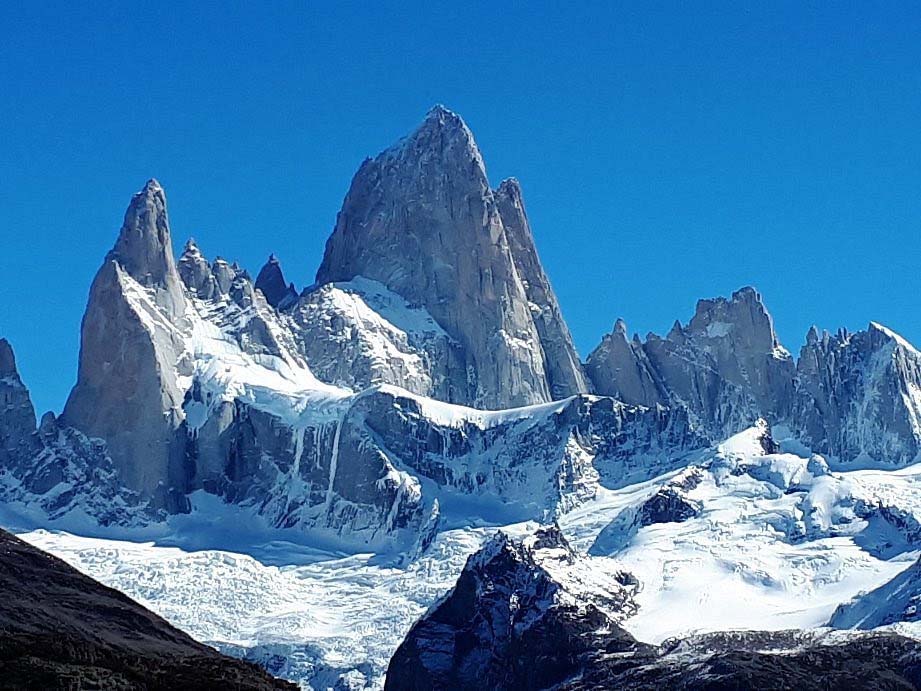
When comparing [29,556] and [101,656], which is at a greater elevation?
[29,556]

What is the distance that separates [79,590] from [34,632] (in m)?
20.9

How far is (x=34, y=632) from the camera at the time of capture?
143000 millimetres

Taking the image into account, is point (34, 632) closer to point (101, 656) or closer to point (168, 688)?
point (101, 656)

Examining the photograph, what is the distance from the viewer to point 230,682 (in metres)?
136

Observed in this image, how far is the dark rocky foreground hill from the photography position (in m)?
129

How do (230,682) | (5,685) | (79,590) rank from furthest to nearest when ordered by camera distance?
(79,590)
(230,682)
(5,685)

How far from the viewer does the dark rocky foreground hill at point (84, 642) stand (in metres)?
129

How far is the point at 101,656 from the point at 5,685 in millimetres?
15709

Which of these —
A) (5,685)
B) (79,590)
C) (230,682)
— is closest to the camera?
(5,685)

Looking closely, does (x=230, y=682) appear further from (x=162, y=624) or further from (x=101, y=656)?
(x=162, y=624)

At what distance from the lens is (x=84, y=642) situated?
143375mm

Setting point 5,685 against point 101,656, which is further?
point 101,656

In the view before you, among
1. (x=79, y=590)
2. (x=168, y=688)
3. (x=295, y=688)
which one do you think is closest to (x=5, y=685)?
(x=168, y=688)

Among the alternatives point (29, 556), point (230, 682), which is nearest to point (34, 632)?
point (230, 682)
